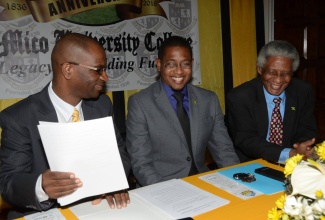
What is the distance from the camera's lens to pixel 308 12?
4570mm

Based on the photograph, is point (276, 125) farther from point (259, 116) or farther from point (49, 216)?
point (49, 216)

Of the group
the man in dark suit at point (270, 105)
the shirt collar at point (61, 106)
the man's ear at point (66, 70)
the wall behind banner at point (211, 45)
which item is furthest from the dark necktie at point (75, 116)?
the wall behind banner at point (211, 45)

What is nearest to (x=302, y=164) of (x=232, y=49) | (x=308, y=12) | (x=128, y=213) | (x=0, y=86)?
(x=128, y=213)

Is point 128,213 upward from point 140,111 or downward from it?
downward

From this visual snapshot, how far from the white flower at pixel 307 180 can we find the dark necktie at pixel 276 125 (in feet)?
5.96

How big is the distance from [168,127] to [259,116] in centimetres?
78

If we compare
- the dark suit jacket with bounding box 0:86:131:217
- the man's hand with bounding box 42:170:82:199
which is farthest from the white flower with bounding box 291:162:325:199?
the dark suit jacket with bounding box 0:86:131:217

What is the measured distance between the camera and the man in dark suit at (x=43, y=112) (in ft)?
5.69

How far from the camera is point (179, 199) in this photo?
5.32 ft

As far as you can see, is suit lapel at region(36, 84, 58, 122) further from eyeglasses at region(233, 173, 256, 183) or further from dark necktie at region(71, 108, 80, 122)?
eyeglasses at region(233, 173, 256, 183)

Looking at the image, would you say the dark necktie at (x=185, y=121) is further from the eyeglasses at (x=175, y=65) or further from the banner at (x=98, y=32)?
the banner at (x=98, y=32)

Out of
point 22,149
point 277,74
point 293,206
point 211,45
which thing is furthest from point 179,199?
point 211,45

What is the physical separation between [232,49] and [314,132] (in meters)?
1.81

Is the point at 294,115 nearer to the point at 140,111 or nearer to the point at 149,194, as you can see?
the point at 140,111
